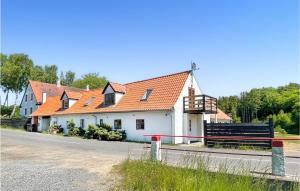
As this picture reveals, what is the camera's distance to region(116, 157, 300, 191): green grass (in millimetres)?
5855

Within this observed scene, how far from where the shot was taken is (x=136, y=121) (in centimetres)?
2841

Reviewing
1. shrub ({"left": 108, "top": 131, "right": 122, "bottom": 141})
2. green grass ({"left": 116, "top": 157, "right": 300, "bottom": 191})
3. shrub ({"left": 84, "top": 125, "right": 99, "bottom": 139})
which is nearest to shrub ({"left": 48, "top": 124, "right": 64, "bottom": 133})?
shrub ({"left": 84, "top": 125, "right": 99, "bottom": 139})

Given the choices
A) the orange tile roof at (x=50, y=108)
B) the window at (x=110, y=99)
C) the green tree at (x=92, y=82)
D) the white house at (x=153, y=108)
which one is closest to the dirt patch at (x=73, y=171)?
the white house at (x=153, y=108)

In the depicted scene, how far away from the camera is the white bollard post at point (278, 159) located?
839 centimetres

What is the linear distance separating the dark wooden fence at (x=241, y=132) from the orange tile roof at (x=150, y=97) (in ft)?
17.1

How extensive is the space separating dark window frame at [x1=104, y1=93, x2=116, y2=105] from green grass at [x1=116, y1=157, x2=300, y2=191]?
23375 mm

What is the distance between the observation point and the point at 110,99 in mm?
32938

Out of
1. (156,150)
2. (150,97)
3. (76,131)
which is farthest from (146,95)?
(156,150)

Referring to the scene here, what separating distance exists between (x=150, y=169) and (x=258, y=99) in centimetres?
7017

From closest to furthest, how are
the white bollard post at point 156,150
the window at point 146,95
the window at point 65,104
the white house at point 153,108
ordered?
1. the white bollard post at point 156,150
2. the white house at point 153,108
3. the window at point 146,95
4. the window at point 65,104

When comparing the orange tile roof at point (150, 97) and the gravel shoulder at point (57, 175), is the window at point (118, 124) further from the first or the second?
the gravel shoulder at point (57, 175)

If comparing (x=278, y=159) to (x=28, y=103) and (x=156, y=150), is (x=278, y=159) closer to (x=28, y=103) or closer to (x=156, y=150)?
(x=156, y=150)

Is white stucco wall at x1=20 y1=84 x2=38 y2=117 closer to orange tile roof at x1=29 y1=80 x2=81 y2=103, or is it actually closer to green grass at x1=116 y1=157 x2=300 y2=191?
orange tile roof at x1=29 y1=80 x2=81 y2=103

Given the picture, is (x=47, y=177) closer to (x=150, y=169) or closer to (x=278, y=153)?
(x=150, y=169)
